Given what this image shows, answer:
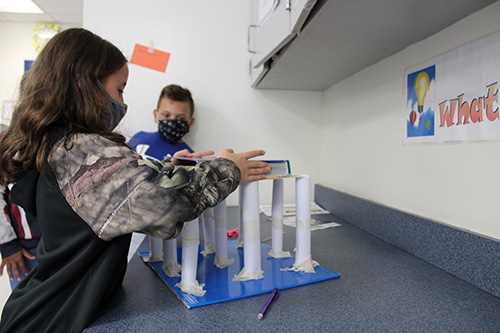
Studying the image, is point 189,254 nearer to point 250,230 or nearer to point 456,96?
point 250,230

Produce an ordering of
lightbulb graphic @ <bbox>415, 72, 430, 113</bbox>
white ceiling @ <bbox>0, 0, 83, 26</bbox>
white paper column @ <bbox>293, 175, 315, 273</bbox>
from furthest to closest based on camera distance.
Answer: white ceiling @ <bbox>0, 0, 83, 26</bbox>, lightbulb graphic @ <bbox>415, 72, 430, 113</bbox>, white paper column @ <bbox>293, 175, 315, 273</bbox>

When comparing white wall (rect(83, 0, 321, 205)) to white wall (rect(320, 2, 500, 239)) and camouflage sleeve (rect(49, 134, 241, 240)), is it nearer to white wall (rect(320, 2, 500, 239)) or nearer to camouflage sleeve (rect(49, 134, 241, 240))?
white wall (rect(320, 2, 500, 239))

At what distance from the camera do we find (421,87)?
0.81 m

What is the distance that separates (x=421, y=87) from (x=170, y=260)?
0.74m

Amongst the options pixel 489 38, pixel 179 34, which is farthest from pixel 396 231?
pixel 179 34

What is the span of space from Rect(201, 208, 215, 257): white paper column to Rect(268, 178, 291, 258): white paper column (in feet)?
0.47

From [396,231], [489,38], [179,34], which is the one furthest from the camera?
[179,34]

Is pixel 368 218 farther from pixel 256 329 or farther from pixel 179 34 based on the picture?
pixel 179 34

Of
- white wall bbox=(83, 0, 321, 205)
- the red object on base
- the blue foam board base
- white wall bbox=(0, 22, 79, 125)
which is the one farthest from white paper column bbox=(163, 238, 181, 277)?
white wall bbox=(0, 22, 79, 125)

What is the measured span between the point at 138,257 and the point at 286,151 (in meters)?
0.86

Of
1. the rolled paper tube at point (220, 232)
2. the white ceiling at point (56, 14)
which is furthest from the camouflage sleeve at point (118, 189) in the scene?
the white ceiling at point (56, 14)

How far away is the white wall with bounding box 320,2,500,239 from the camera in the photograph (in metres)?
0.63

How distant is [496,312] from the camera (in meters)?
0.50

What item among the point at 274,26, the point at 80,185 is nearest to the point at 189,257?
the point at 80,185
